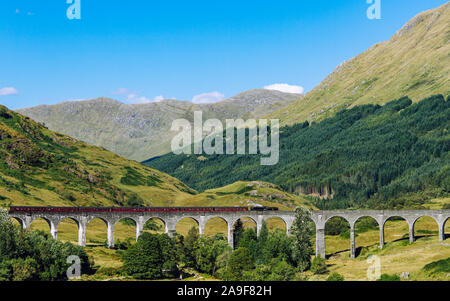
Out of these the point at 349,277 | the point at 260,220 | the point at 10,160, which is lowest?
the point at 349,277

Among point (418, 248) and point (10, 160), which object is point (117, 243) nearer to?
point (418, 248)

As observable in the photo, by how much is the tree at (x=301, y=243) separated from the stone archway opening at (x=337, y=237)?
83.3 ft

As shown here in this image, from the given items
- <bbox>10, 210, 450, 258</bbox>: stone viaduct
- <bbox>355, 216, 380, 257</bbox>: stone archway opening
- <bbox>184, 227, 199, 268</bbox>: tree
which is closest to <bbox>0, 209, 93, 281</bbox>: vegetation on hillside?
<bbox>10, 210, 450, 258</bbox>: stone viaduct

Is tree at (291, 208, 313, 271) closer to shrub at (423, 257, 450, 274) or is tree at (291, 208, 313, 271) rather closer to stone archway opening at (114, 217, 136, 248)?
shrub at (423, 257, 450, 274)

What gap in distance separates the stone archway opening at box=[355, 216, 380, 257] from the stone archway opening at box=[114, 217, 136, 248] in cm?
5858

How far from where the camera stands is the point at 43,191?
172000mm

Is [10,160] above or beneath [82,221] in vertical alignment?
above

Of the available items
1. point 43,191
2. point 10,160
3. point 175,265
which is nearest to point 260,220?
point 175,265

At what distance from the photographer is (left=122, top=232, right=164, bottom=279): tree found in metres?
97.2

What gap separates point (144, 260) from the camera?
98.3 m

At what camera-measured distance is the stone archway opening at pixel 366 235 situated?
461 feet
